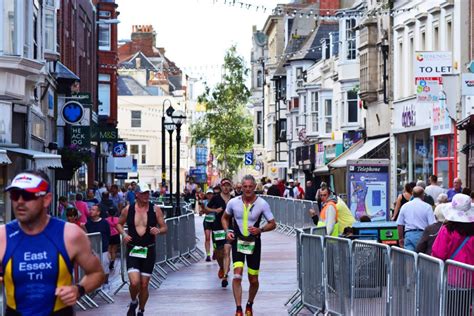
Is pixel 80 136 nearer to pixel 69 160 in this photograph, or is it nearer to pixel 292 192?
pixel 69 160

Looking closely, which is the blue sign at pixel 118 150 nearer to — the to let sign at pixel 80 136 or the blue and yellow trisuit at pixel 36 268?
the to let sign at pixel 80 136

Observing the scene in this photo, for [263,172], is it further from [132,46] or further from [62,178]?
[62,178]

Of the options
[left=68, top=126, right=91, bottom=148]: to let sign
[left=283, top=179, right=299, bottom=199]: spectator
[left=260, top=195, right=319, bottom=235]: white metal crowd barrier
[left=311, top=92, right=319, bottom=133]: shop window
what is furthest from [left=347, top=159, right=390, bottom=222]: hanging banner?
[left=311, top=92, right=319, bottom=133]: shop window

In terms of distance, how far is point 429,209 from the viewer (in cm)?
2064

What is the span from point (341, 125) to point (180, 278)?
36982 millimetres

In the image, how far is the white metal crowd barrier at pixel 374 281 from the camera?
11531 millimetres

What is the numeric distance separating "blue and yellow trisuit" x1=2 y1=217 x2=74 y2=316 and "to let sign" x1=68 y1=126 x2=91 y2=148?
34.7m

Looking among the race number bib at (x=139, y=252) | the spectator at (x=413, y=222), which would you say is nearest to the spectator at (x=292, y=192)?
the spectator at (x=413, y=222)

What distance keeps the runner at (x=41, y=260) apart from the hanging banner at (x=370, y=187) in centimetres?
2614

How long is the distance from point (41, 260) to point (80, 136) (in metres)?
35.7

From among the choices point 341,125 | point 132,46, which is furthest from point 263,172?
point 341,125

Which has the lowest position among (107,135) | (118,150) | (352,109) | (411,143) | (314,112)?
(411,143)

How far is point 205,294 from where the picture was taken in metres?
22.2

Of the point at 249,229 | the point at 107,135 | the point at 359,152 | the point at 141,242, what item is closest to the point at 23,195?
the point at 141,242
